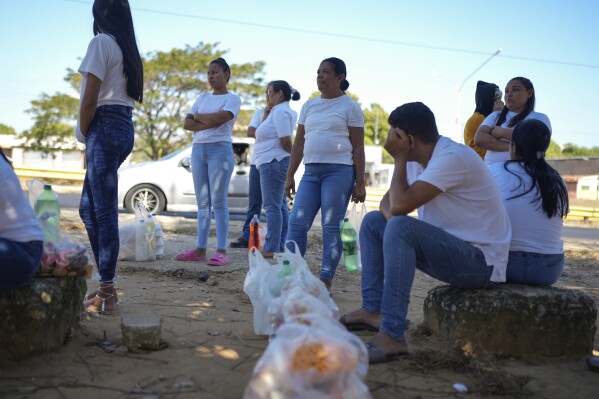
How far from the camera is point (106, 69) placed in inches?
150

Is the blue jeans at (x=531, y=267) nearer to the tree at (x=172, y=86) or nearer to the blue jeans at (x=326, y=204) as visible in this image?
the blue jeans at (x=326, y=204)

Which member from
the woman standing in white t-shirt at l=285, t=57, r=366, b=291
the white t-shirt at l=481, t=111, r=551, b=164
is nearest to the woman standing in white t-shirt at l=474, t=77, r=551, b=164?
the white t-shirt at l=481, t=111, r=551, b=164

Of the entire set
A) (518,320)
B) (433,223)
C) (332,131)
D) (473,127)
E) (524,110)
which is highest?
(524,110)

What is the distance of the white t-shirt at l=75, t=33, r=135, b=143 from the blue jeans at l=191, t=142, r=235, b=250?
2025 mm

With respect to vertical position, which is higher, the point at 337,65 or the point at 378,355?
the point at 337,65

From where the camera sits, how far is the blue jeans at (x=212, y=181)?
600 centimetres

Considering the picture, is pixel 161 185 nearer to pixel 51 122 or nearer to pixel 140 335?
pixel 140 335

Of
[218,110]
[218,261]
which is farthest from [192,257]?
Answer: [218,110]

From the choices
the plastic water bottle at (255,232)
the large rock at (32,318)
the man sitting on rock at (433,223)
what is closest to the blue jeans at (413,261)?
the man sitting on rock at (433,223)

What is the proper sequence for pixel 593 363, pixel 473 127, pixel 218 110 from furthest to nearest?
pixel 218 110
pixel 473 127
pixel 593 363

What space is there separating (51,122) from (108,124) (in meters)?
26.8

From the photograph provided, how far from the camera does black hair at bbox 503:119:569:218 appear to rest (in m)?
3.44

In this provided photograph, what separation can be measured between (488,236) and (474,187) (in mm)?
285

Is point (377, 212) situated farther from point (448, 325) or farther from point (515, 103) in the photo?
point (515, 103)
